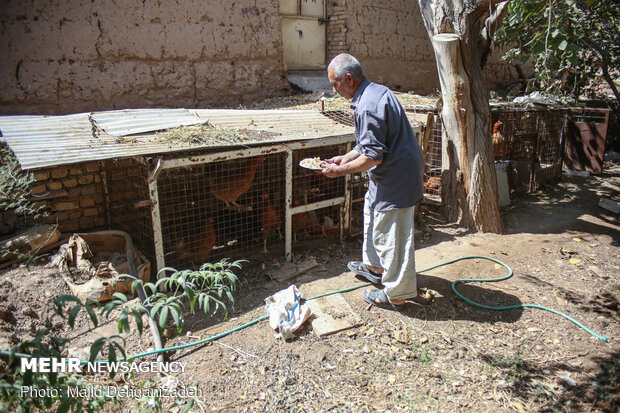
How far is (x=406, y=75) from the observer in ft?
34.3

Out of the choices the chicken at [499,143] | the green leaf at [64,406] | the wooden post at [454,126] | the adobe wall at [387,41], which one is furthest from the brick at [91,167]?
the adobe wall at [387,41]

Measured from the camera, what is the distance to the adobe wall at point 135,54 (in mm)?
6125

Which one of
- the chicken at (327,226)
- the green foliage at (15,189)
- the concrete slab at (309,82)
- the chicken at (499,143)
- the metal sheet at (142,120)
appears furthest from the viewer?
the concrete slab at (309,82)

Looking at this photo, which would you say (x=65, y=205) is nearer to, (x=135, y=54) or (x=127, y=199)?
(x=127, y=199)

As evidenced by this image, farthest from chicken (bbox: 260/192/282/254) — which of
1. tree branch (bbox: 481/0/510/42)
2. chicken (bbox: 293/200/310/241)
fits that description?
tree branch (bbox: 481/0/510/42)

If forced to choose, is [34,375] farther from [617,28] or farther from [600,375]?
[617,28]

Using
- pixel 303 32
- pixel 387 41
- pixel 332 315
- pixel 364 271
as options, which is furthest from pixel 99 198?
pixel 387 41

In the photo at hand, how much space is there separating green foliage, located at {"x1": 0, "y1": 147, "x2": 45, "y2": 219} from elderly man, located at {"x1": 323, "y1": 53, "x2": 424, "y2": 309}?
258 cm

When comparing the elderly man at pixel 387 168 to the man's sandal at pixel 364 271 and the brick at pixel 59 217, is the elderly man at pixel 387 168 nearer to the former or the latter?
the man's sandal at pixel 364 271

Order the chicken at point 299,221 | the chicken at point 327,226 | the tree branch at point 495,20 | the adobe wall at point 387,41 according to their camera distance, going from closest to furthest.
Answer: the chicken at point 299,221, the tree branch at point 495,20, the chicken at point 327,226, the adobe wall at point 387,41

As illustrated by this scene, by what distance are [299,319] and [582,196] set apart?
6019 mm

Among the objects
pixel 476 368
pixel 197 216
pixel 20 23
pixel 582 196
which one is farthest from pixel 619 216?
pixel 20 23

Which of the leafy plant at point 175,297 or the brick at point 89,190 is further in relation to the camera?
the brick at point 89,190

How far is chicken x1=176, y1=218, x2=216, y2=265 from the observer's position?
172 inches
